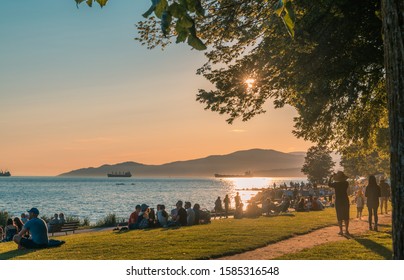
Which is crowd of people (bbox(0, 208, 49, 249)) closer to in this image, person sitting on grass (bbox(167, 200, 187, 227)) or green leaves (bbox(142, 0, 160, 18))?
person sitting on grass (bbox(167, 200, 187, 227))

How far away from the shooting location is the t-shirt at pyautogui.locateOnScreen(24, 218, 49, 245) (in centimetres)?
1337

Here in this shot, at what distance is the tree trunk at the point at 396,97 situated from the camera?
5.44 m

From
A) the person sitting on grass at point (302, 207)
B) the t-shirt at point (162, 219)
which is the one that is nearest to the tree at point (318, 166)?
the person sitting on grass at point (302, 207)

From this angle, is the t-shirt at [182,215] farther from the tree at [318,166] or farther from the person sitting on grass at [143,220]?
the tree at [318,166]

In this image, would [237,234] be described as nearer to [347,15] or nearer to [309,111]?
[309,111]

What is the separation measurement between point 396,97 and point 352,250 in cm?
707

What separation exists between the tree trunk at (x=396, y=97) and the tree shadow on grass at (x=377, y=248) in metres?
5.56

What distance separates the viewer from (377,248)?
11.9 meters

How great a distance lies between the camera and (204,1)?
1513cm

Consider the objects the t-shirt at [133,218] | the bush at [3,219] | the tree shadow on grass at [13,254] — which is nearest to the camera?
the tree shadow on grass at [13,254]

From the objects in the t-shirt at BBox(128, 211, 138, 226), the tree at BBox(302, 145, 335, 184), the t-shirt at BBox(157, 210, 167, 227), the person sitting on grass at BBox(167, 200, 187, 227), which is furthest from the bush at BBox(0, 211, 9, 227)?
the tree at BBox(302, 145, 335, 184)

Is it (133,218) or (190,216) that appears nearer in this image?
(133,218)

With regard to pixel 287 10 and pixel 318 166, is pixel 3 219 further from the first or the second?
pixel 318 166

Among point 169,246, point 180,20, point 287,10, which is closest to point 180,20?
point 180,20
